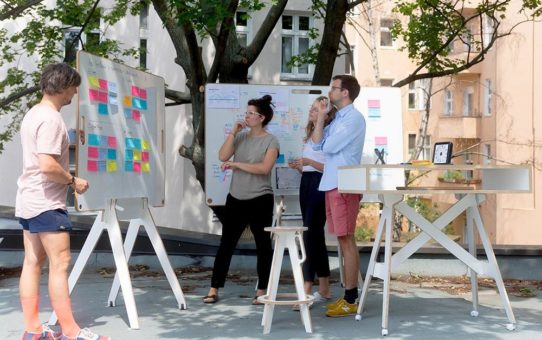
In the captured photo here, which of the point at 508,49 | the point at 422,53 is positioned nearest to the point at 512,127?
the point at 508,49

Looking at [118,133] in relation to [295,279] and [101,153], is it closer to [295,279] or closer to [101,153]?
[101,153]

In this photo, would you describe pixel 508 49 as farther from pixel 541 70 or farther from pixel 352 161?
pixel 352 161

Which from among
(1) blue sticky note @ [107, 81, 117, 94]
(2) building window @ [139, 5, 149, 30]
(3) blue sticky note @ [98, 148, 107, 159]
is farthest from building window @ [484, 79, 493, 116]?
(3) blue sticky note @ [98, 148, 107, 159]

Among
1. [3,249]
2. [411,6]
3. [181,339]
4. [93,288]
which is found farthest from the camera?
[411,6]

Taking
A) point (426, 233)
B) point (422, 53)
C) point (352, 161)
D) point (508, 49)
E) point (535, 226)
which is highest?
point (508, 49)

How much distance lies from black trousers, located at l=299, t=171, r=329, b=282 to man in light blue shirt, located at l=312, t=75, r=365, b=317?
1.15 ft

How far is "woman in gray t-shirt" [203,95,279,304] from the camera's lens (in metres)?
8.17

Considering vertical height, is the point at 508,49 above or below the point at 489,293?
above

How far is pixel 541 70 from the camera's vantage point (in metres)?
32.2

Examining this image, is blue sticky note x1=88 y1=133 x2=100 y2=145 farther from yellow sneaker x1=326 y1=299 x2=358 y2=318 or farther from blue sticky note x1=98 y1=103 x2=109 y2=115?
yellow sneaker x1=326 y1=299 x2=358 y2=318

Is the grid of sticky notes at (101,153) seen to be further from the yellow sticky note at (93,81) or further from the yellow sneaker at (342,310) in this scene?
the yellow sneaker at (342,310)

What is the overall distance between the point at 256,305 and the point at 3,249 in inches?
172

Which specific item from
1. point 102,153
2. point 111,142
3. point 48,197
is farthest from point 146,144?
point 48,197

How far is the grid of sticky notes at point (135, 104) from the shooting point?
7934 mm
